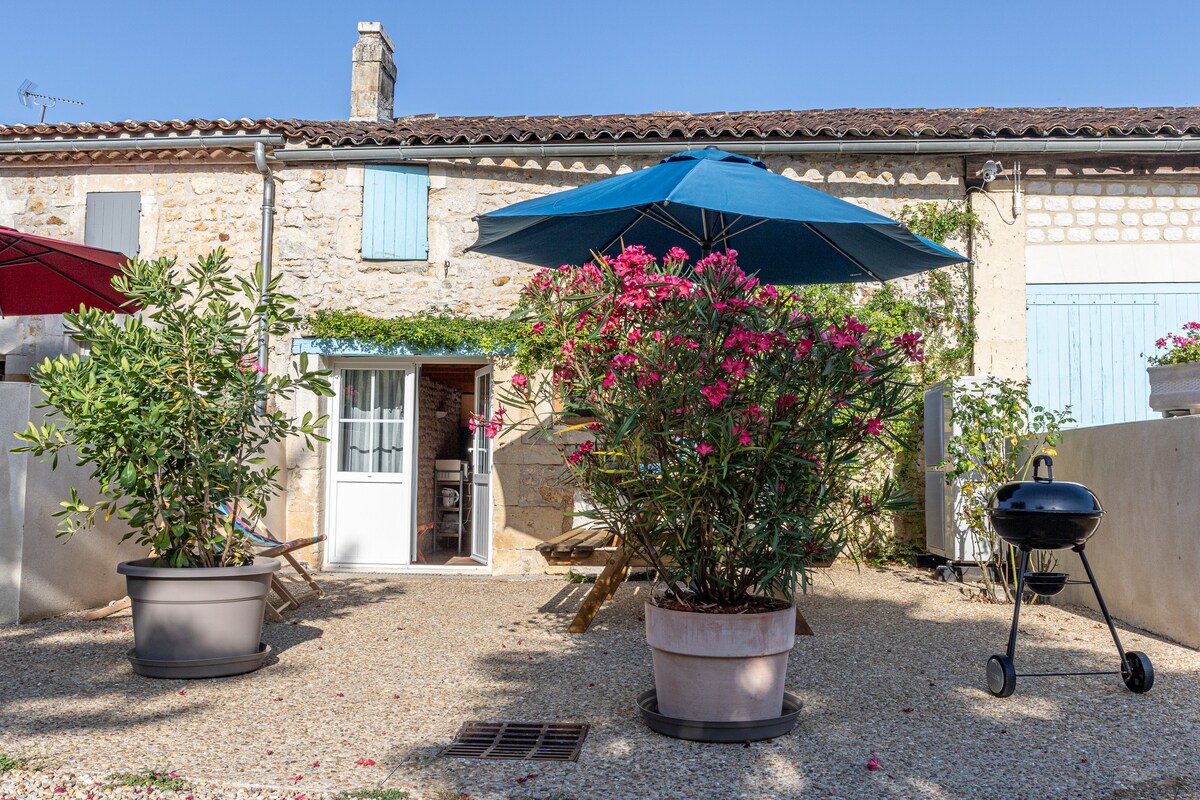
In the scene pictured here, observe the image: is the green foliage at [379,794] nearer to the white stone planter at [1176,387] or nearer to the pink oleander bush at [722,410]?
the pink oleander bush at [722,410]

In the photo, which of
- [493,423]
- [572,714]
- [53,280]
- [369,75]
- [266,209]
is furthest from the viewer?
[369,75]

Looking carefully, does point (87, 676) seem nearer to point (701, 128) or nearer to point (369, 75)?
point (701, 128)

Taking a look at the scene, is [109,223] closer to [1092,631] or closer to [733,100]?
[733,100]

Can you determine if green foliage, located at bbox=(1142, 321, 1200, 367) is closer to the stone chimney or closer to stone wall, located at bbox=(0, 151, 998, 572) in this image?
stone wall, located at bbox=(0, 151, 998, 572)

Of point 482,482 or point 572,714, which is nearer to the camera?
point 572,714

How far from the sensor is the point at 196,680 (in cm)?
422

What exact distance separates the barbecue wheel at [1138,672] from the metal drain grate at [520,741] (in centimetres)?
231

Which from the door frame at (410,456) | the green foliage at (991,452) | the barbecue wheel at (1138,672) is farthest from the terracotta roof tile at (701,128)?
the barbecue wheel at (1138,672)

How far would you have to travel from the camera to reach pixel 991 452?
6645mm

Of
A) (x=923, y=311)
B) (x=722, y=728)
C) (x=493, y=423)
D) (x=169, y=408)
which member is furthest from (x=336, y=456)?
(x=722, y=728)

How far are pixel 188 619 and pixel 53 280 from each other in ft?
11.6

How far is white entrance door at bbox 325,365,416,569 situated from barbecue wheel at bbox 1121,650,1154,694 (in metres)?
5.72

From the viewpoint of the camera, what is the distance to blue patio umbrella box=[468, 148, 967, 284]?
415 centimetres

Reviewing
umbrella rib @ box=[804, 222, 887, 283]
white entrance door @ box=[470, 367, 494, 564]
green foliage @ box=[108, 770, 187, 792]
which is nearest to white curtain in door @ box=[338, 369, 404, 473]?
white entrance door @ box=[470, 367, 494, 564]
